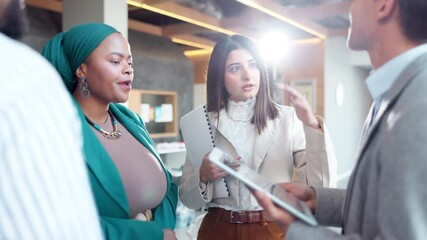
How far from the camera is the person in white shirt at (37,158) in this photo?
0.52 metres

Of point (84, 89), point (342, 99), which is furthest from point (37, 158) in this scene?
point (342, 99)

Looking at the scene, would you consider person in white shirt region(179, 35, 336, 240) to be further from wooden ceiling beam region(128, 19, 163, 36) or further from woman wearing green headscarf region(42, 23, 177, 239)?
wooden ceiling beam region(128, 19, 163, 36)

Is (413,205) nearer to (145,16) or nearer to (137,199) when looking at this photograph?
(137,199)

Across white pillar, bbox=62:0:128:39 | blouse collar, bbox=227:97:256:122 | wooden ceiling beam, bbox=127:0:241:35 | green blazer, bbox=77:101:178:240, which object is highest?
wooden ceiling beam, bbox=127:0:241:35

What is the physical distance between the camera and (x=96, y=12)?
12.3 ft

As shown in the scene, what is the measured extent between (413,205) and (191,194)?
106cm

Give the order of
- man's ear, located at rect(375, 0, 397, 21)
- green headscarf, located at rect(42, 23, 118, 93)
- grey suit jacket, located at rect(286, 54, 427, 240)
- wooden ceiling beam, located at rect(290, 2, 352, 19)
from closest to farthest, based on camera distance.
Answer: grey suit jacket, located at rect(286, 54, 427, 240)
man's ear, located at rect(375, 0, 397, 21)
green headscarf, located at rect(42, 23, 118, 93)
wooden ceiling beam, located at rect(290, 2, 352, 19)

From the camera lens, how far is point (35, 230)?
525 mm

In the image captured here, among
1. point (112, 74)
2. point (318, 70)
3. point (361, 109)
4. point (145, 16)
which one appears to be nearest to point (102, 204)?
point (112, 74)

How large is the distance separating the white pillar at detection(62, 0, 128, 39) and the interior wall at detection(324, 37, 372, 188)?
16.8 feet

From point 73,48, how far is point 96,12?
2608 millimetres

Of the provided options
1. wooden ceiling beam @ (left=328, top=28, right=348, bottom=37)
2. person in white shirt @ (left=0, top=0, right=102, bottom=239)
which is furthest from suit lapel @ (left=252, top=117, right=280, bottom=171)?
wooden ceiling beam @ (left=328, top=28, right=348, bottom=37)

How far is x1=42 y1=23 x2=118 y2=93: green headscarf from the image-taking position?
53.1 inches

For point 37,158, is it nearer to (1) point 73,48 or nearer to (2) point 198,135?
(1) point 73,48
